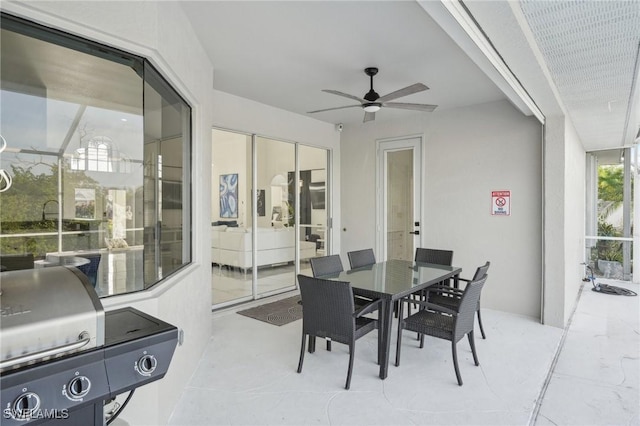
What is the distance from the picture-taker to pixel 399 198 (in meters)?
5.52

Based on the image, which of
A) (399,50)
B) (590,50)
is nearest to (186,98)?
(399,50)

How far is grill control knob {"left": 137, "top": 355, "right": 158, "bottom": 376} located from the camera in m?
1.12

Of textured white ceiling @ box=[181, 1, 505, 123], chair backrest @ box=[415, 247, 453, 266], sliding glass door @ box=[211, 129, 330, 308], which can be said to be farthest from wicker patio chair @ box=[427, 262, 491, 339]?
sliding glass door @ box=[211, 129, 330, 308]

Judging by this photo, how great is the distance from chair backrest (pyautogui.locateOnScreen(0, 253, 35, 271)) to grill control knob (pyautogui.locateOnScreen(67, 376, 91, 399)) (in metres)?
0.94

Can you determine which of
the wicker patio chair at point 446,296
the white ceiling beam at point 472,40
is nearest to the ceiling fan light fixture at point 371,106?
the white ceiling beam at point 472,40

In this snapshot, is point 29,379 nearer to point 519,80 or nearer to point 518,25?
point 518,25

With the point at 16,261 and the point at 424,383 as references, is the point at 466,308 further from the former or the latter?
the point at 16,261

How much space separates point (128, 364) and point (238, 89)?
3713 millimetres

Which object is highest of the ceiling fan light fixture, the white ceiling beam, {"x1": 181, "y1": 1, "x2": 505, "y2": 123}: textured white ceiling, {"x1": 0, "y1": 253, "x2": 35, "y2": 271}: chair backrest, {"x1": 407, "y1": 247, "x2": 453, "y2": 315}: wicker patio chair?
{"x1": 181, "y1": 1, "x2": 505, "y2": 123}: textured white ceiling

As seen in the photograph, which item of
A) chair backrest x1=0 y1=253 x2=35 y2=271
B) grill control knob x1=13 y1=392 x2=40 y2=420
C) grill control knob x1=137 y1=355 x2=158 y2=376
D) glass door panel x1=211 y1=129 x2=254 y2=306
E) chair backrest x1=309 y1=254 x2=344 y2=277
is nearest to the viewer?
grill control knob x1=13 y1=392 x2=40 y2=420

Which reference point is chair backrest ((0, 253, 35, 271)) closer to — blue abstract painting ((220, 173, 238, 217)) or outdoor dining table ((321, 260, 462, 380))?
outdoor dining table ((321, 260, 462, 380))

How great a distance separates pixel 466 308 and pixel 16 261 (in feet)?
9.15

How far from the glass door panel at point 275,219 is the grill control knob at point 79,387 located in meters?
3.97

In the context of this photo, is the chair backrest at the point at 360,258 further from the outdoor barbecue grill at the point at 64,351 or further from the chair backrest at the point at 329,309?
the outdoor barbecue grill at the point at 64,351
